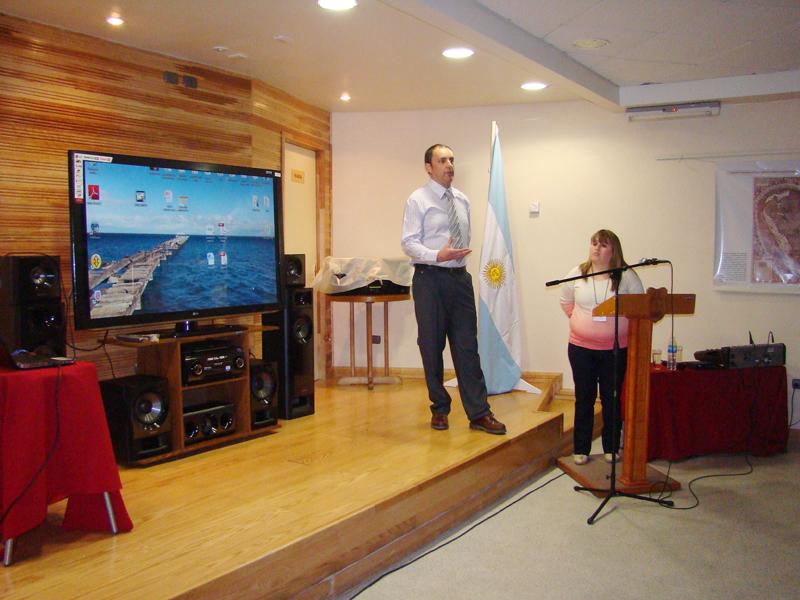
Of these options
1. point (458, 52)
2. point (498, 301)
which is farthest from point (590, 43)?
point (498, 301)

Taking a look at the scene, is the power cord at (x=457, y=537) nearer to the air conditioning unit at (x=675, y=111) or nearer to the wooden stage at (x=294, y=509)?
the wooden stage at (x=294, y=509)

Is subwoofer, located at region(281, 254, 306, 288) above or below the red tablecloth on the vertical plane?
above

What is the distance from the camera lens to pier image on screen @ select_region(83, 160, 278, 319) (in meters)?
3.53

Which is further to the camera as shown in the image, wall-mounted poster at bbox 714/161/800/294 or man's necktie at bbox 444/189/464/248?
wall-mounted poster at bbox 714/161/800/294

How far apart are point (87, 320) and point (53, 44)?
155 centimetres

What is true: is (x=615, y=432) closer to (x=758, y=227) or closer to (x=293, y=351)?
(x=293, y=351)

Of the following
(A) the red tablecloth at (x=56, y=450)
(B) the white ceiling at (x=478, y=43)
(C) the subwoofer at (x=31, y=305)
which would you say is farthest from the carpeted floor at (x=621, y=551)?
(B) the white ceiling at (x=478, y=43)

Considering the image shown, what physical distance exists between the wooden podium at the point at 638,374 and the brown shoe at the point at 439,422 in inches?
32.8

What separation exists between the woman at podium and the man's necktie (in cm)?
67

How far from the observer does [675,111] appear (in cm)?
540

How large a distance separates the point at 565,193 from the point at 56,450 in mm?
4424

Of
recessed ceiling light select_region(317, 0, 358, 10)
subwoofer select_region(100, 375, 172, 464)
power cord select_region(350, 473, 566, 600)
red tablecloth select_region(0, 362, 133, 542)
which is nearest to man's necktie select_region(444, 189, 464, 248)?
recessed ceiling light select_region(317, 0, 358, 10)

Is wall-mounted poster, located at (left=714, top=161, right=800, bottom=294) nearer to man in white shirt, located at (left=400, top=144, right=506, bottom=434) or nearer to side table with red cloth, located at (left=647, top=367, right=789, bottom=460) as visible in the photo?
side table with red cloth, located at (left=647, top=367, right=789, bottom=460)

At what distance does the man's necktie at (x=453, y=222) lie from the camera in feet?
13.8
